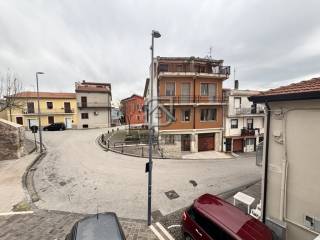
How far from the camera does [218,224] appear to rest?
5.52m

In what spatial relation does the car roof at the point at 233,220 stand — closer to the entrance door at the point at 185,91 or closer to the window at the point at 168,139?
the window at the point at 168,139

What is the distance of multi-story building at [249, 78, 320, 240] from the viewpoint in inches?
224

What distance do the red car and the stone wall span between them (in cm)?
1731

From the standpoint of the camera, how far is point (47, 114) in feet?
113

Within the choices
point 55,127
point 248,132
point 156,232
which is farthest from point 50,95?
point 156,232

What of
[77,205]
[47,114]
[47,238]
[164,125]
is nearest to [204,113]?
[164,125]

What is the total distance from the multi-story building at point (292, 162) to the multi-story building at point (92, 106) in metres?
34.0

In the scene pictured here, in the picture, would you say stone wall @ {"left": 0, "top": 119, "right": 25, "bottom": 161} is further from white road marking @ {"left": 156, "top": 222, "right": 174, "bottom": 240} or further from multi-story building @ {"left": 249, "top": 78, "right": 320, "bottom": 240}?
multi-story building @ {"left": 249, "top": 78, "right": 320, "bottom": 240}

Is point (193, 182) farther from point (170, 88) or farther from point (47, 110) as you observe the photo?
point (47, 110)

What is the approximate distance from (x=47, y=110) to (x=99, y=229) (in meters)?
35.7

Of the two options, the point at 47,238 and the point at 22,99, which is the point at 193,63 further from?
the point at 22,99

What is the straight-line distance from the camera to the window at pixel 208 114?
22.7 metres

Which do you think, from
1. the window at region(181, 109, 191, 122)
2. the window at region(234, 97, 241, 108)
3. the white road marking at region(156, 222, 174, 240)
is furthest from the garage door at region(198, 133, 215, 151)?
the white road marking at region(156, 222, 174, 240)

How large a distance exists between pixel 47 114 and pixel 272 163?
125 ft
